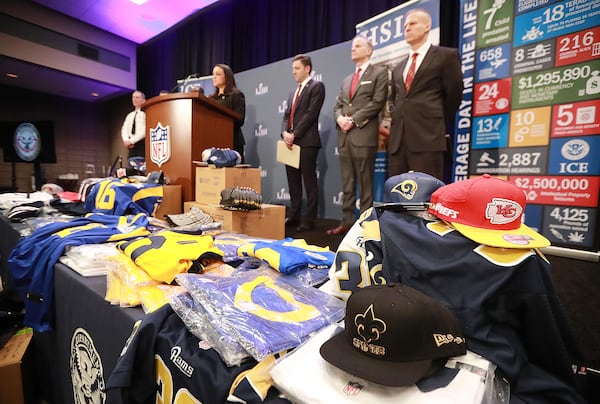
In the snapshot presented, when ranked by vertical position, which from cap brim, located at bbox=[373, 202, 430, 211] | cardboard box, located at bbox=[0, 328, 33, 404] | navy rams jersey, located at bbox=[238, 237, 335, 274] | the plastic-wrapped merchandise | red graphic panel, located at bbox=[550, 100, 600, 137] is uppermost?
red graphic panel, located at bbox=[550, 100, 600, 137]

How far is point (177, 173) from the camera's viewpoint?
2367mm

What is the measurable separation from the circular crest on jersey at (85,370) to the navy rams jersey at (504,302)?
898 millimetres

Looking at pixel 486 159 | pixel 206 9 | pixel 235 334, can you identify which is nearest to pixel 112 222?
pixel 235 334

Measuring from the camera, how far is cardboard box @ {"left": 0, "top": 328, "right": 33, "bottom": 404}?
1165 millimetres

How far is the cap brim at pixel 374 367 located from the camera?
442mm

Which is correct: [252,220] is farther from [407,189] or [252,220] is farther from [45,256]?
[407,189]

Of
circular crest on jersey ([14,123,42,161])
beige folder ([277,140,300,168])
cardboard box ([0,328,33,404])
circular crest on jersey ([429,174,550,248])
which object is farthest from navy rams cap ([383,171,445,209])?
circular crest on jersey ([14,123,42,161])

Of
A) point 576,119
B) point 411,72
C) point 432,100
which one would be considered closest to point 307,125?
point 411,72

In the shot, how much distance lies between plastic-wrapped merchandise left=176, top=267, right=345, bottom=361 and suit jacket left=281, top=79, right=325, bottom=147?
227 centimetres

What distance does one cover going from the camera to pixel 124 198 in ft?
6.53

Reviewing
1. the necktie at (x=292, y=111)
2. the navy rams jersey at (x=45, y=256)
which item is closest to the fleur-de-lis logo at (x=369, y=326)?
the navy rams jersey at (x=45, y=256)

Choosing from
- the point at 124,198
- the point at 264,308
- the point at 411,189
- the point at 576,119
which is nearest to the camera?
the point at 264,308

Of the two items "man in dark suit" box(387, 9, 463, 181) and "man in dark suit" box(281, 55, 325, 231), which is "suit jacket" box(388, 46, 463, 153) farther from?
"man in dark suit" box(281, 55, 325, 231)

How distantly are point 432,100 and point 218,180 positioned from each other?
62.7 inches
